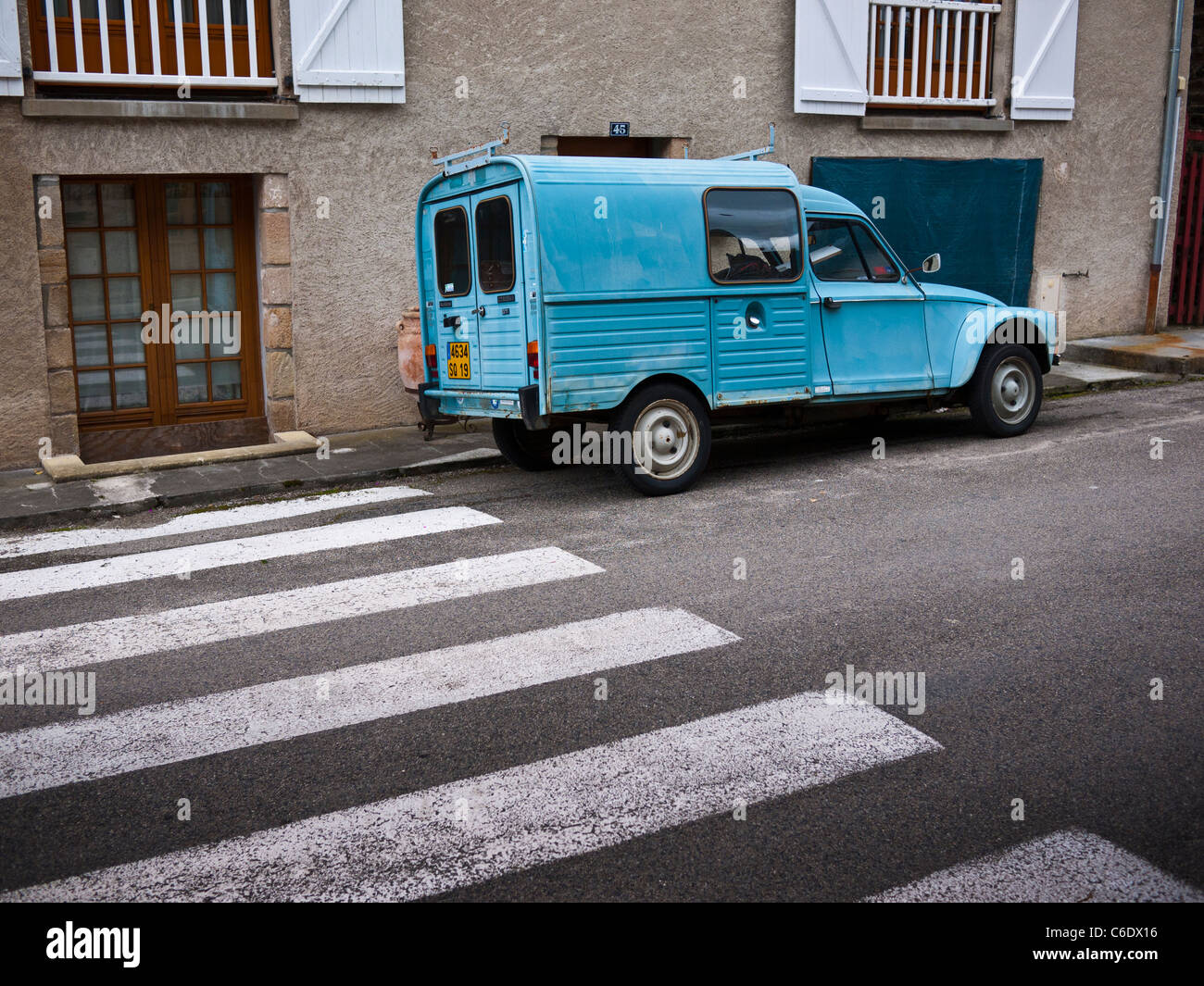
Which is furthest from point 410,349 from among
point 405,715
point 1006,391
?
point 405,715

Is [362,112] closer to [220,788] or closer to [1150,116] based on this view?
[220,788]

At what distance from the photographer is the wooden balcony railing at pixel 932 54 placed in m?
13.9

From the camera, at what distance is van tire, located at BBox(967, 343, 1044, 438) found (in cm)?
1026

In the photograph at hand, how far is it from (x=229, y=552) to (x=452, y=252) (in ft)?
10.1

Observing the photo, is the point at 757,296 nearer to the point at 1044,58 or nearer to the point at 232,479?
the point at 232,479

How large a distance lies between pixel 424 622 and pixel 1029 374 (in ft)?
21.9

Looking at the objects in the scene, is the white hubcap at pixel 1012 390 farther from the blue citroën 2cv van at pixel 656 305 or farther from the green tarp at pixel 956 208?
the green tarp at pixel 956 208

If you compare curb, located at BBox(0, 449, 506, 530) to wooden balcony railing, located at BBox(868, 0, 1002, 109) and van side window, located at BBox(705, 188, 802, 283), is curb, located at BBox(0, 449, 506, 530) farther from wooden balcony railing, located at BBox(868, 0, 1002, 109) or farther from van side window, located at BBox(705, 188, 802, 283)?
wooden balcony railing, located at BBox(868, 0, 1002, 109)

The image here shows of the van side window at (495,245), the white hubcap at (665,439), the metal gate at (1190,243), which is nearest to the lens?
the van side window at (495,245)

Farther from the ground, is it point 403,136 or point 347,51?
point 347,51

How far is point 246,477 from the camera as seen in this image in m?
9.68

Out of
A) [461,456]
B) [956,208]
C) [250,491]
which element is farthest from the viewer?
[956,208]

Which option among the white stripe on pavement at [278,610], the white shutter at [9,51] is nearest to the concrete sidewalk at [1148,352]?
the white stripe on pavement at [278,610]

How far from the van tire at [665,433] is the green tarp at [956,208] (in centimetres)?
571
